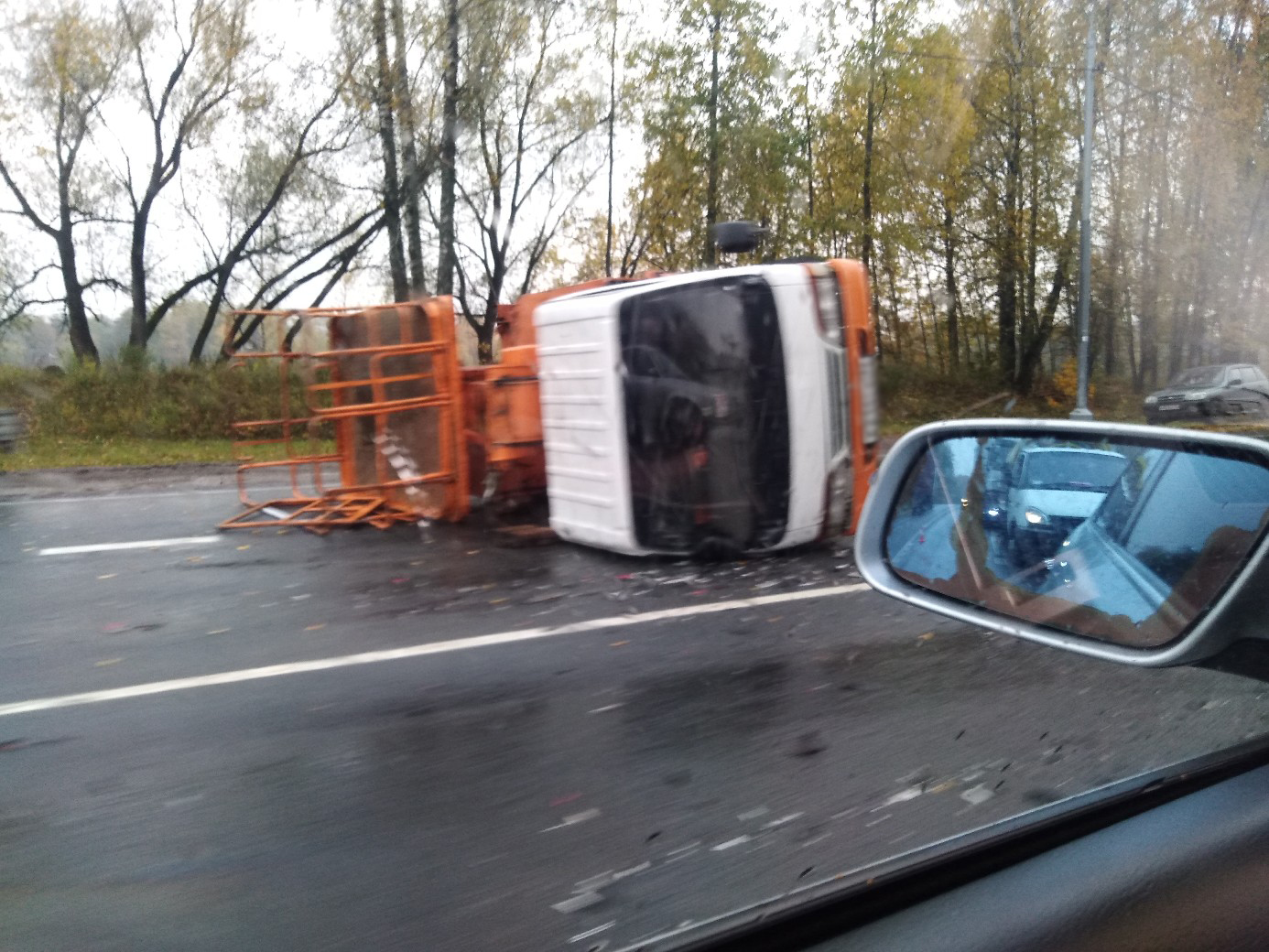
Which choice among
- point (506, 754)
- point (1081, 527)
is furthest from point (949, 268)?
point (1081, 527)

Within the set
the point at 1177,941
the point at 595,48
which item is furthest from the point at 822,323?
the point at 595,48

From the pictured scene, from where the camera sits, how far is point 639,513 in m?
7.43

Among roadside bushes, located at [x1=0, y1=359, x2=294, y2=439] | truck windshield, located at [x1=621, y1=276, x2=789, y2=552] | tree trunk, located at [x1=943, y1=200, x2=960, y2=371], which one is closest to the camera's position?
truck windshield, located at [x1=621, y1=276, x2=789, y2=552]

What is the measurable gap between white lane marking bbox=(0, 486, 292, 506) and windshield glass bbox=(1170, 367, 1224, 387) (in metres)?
9.85

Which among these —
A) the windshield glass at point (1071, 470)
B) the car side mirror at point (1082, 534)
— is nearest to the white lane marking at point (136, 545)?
the car side mirror at point (1082, 534)

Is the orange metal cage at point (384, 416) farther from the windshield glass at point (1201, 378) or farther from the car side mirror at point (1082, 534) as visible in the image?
the windshield glass at point (1201, 378)

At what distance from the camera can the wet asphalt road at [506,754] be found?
275 centimetres

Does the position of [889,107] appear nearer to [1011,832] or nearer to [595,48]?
[595,48]

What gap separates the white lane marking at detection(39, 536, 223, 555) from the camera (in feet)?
27.3

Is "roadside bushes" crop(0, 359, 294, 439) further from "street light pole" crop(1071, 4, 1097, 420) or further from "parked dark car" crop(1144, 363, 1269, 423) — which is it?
"parked dark car" crop(1144, 363, 1269, 423)

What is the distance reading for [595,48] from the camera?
20438 millimetres

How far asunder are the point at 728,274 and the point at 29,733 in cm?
482

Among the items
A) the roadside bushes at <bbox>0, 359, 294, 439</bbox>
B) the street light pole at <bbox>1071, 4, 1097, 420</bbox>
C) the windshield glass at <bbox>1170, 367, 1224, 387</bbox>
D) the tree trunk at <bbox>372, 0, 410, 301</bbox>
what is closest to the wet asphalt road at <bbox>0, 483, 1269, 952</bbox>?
the windshield glass at <bbox>1170, 367, 1224, 387</bbox>

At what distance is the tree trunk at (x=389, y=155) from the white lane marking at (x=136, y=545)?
11.7 m
